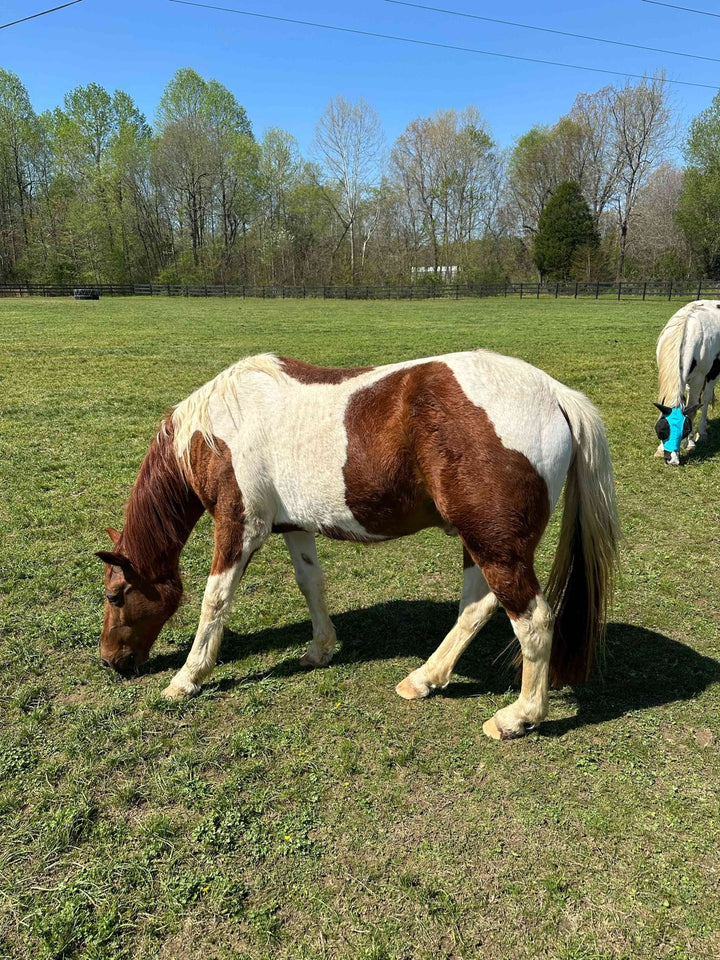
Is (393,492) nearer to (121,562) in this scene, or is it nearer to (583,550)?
(583,550)

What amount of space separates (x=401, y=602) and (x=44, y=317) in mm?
28111

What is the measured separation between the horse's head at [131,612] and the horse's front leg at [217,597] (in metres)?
0.28

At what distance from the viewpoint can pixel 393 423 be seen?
2.90 metres

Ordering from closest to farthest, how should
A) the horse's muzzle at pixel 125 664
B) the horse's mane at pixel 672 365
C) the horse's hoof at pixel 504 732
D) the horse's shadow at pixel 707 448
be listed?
1. the horse's hoof at pixel 504 732
2. the horse's muzzle at pixel 125 664
3. the horse's mane at pixel 672 365
4. the horse's shadow at pixel 707 448

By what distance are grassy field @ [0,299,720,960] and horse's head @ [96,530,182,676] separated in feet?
0.67

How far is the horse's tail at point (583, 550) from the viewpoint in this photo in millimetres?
2842

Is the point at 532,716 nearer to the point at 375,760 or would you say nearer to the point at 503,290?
the point at 375,760

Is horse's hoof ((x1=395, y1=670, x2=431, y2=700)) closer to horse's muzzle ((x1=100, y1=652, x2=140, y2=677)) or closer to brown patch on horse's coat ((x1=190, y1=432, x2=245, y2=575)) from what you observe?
brown patch on horse's coat ((x1=190, y1=432, x2=245, y2=575))

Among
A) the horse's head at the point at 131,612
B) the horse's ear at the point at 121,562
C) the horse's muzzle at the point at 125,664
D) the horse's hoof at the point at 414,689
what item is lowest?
the horse's hoof at the point at 414,689

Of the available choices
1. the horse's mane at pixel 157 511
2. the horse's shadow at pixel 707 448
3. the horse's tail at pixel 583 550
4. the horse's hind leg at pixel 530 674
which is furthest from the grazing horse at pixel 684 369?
the horse's mane at pixel 157 511

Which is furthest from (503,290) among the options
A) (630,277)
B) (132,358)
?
(132,358)

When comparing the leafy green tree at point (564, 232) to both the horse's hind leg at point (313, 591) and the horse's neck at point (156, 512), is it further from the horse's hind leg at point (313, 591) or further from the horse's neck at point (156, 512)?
the horse's neck at point (156, 512)

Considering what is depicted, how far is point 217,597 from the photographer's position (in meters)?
3.27

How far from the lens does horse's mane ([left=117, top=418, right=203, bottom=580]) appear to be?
3.37 m
